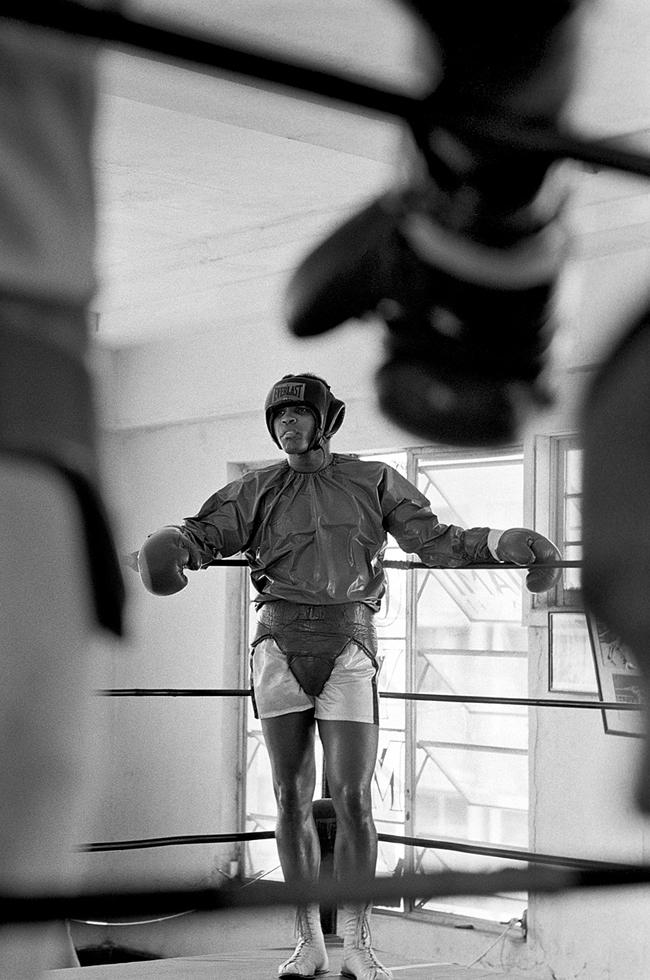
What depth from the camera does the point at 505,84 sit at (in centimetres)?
46

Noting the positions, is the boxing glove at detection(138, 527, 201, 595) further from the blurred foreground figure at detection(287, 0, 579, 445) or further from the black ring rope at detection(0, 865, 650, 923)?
the black ring rope at detection(0, 865, 650, 923)

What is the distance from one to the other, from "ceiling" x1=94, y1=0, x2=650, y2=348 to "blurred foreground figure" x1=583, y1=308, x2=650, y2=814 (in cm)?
90

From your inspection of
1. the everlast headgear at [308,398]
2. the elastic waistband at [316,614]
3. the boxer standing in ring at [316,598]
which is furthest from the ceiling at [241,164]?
the elastic waistband at [316,614]

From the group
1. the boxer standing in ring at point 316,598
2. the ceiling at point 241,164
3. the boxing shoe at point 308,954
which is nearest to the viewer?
the ceiling at point 241,164

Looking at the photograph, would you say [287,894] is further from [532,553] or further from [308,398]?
[308,398]

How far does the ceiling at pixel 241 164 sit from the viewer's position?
8.02 ft

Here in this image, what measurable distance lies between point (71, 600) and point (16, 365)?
0.25ft

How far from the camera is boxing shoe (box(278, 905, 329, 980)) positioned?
2.66m

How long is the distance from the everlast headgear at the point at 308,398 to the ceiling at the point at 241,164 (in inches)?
14.7

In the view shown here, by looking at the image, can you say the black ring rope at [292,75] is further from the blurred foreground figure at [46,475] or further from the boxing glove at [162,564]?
the boxing glove at [162,564]

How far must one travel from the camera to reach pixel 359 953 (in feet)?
8.54

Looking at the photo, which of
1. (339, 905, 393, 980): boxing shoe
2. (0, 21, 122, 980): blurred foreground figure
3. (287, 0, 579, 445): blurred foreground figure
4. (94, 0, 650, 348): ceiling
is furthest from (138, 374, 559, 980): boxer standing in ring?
(0, 21, 122, 980): blurred foreground figure

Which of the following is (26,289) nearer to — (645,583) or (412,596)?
(645,583)

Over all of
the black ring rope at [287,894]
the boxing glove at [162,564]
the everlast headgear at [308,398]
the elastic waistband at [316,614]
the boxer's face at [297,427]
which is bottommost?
the elastic waistband at [316,614]
